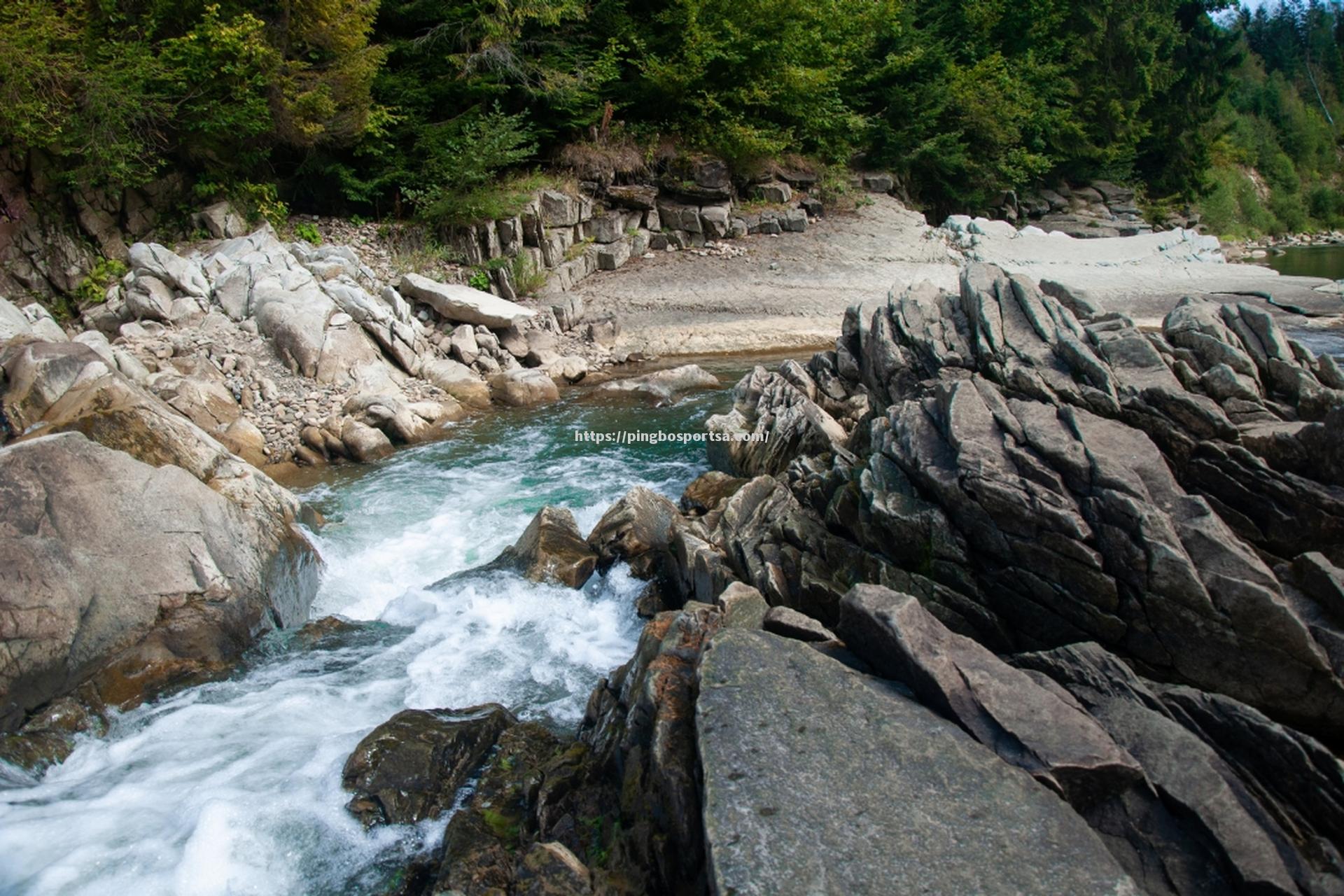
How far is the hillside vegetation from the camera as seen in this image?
48.5 ft

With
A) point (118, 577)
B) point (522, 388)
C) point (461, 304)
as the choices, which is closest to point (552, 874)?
point (118, 577)

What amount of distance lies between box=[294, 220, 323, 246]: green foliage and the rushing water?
869cm

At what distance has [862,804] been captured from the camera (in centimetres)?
332

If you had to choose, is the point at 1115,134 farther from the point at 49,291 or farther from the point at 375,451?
the point at 49,291

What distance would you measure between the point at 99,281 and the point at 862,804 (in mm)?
16997

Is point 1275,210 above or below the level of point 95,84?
below

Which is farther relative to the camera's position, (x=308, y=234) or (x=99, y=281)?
(x=308, y=234)

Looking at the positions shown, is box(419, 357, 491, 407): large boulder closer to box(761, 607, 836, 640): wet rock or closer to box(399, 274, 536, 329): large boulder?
box(399, 274, 536, 329): large boulder

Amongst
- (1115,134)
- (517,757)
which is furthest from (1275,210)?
(517,757)

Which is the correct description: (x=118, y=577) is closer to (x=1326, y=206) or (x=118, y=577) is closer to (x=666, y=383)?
(x=666, y=383)

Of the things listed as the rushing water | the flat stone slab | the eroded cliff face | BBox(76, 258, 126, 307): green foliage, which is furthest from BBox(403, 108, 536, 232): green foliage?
the flat stone slab

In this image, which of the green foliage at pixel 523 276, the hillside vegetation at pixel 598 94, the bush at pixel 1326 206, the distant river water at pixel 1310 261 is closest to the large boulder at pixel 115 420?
the hillside vegetation at pixel 598 94

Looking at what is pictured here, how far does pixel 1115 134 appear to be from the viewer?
34500 mm

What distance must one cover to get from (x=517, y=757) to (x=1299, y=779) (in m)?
4.03
